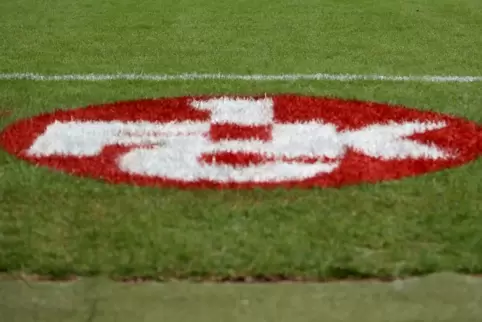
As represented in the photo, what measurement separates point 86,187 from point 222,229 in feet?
1.58

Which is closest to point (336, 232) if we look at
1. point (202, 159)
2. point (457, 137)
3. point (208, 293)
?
point (208, 293)

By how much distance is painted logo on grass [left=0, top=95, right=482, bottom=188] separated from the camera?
9.31 feet

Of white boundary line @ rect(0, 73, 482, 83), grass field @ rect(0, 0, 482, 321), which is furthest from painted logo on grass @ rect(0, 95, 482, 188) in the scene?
white boundary line @ rect(0, 73, 482, 83)

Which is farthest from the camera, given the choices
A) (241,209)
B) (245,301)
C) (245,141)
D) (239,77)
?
(239,77)

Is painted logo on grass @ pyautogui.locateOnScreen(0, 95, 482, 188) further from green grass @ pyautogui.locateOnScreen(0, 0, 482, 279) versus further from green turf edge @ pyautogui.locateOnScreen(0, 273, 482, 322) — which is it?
green turf edge @ pyautogui.locateOnScreen(0, 273, 482, 322)

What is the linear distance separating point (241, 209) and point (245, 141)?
63 cm

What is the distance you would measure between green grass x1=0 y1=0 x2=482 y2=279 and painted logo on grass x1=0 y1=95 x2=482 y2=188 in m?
0.09

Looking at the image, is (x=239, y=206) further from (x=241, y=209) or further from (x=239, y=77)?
(x=239, y=77)

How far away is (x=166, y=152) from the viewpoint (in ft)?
9.91

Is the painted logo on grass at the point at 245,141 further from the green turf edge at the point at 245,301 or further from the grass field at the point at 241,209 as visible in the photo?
the green turf edge at the point at 245,301

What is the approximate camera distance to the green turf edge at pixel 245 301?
2.05m

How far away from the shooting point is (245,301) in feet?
6.91

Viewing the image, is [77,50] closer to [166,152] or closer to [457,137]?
[166,152]

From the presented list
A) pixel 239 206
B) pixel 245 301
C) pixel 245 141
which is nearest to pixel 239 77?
pixel 245 141
